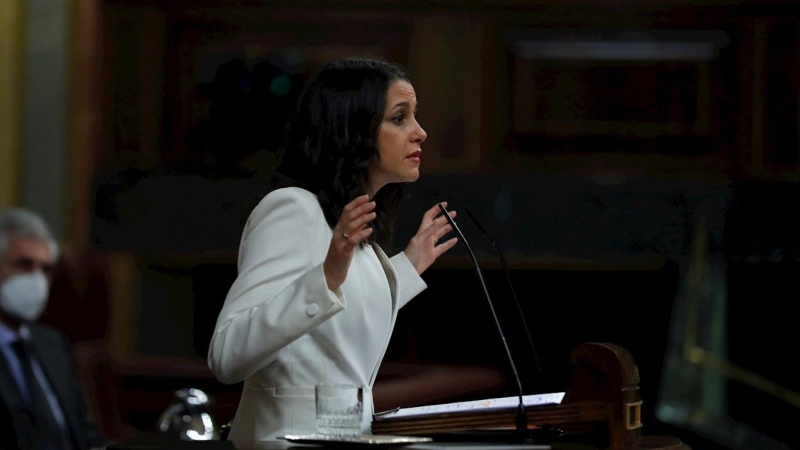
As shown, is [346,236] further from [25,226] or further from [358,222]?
[25,226]

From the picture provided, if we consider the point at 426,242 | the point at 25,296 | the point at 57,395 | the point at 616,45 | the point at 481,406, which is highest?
the point at 616,45

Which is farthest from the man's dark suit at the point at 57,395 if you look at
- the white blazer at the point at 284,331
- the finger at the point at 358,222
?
the finger at the point at 358,222

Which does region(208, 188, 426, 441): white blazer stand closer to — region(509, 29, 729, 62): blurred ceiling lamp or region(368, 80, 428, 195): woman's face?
region(368, 80, 428, 195): woman's face

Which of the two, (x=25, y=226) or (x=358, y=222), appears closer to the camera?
(x=358, y=222)

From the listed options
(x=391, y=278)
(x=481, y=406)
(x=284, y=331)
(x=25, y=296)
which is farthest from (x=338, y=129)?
(x=25, y=296)

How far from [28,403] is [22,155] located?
865 millimetres

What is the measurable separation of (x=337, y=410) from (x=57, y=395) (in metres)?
1.73

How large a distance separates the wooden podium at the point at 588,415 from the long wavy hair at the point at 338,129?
0.45 meters

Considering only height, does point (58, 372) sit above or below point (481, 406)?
below

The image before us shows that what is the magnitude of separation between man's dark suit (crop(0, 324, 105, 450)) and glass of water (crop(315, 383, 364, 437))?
5.13 ft

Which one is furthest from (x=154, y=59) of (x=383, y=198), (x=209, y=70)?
(x=383, y=198)

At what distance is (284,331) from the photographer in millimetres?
1323

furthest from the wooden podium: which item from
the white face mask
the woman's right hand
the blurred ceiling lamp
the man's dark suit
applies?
the blurred ceiling lamp

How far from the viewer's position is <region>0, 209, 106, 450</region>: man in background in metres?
2.62
